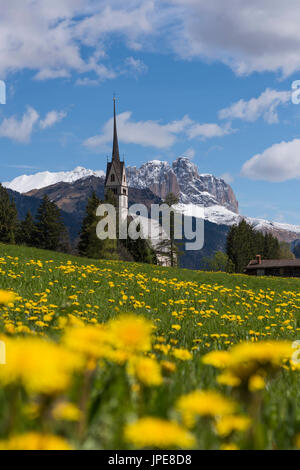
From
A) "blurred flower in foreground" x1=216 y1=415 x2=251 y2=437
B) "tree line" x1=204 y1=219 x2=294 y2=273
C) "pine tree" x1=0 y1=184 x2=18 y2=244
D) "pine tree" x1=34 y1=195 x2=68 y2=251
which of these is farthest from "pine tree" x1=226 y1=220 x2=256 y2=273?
"blurred flower in foreground" x1=216 y1=415 x2=251 y2=437

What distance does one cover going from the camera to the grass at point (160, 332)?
1584 millimetres

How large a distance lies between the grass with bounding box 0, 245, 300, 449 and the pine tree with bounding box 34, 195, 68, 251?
6480cm

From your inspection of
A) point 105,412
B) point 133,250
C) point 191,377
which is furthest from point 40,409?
point 133,250

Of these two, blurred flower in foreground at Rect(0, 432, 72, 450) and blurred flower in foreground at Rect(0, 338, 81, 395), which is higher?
blurred flower in foreground at Rect(0, 338, 81, 395)

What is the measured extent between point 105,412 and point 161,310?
7436mm

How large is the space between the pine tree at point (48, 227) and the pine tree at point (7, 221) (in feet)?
15.5

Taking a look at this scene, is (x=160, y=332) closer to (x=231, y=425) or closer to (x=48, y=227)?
(x=231, y=425)

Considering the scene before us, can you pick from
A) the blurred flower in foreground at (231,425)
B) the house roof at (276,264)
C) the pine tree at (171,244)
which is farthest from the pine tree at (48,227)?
the blurred flower in foreground at (231,425)

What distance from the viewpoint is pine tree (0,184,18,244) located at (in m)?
68.9

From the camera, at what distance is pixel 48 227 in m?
77.1

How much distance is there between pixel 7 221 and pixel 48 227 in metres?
8.50

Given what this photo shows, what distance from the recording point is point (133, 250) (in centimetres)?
8219

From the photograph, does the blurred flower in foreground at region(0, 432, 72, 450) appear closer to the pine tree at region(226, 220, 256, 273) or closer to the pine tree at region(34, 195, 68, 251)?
the pine tree at region(34, 195, 68, 251)

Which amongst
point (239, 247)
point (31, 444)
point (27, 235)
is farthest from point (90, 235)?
point (31, 444)
